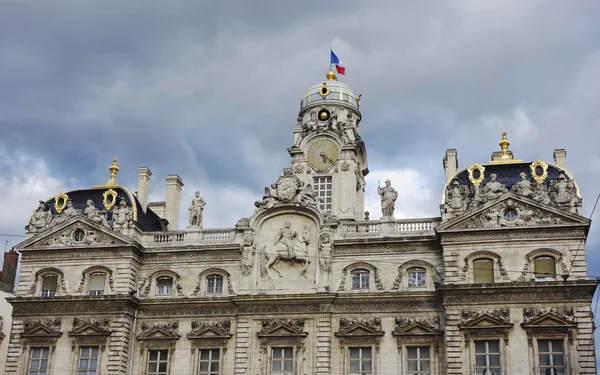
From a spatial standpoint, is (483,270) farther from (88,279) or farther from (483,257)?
(88,279)

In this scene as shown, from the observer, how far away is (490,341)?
47312 mm

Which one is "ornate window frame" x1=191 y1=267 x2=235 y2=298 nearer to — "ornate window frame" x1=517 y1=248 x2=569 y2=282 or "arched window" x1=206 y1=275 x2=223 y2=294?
"arched window" x1=206 y1=275 x2=223 y2=294

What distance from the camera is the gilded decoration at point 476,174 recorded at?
5156cm

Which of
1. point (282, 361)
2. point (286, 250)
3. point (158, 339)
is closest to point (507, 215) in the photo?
point (286, 250)

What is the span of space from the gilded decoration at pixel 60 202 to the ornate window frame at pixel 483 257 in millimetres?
26595

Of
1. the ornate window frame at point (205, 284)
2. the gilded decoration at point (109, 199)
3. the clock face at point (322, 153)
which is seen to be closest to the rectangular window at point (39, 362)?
the ornate window frame at point (205, 284)

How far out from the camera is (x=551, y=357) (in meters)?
46.2

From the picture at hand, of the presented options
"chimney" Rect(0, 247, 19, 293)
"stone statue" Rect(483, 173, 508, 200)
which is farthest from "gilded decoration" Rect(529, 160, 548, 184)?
"chimney" Rect(0, 247, 19, 293)

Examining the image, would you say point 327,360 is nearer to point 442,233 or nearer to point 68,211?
point 442,233

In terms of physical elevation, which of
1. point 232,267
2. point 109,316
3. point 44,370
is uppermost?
point 232,267

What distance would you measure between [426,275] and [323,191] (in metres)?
11.6

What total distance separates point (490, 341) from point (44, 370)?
2684 centimetres

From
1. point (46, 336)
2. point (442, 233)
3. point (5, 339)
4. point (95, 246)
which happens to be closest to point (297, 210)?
point (442, 233)

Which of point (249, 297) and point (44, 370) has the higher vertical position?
point (249, 297)
